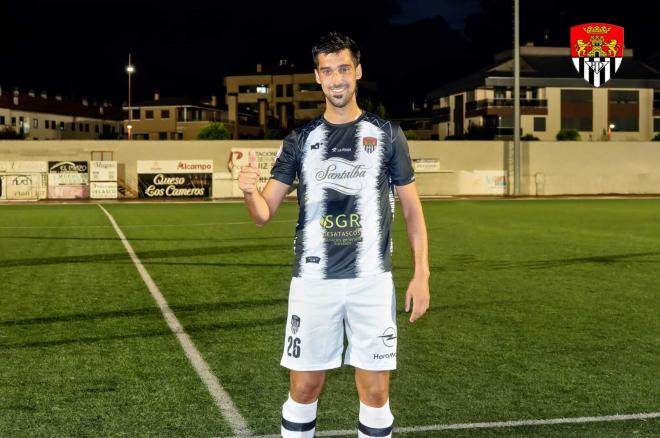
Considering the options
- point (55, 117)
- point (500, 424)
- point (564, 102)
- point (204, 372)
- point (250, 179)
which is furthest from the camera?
point (55, 117)

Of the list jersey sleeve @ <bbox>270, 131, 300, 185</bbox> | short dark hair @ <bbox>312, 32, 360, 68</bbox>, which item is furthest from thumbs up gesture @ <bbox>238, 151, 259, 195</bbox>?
short dark hair @ <bbox>312, 32, 360, 68</bbox>

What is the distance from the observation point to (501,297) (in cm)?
1113

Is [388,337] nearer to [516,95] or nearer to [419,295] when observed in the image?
[419,295]

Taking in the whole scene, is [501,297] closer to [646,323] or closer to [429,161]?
[646,323]

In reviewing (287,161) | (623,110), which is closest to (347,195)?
(287,161)

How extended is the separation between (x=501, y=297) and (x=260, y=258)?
620 centimetres

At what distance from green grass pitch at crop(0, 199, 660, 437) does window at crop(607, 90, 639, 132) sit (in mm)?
67106

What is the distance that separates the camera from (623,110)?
8106 centimetres

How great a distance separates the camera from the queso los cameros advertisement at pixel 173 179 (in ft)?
155

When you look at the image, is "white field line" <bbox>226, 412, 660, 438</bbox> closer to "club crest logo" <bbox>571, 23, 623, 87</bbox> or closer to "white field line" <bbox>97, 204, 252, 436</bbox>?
"white field line" <bbox>97, 204, 252, 436</bbox>

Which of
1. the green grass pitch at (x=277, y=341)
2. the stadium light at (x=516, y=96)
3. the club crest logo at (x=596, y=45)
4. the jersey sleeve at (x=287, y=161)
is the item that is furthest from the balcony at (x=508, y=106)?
the jersey sleeve at (x=287, y=161)

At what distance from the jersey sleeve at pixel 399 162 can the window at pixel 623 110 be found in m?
81.4

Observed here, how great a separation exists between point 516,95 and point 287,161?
4298 cm

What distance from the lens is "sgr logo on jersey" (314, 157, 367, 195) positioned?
159 inches
